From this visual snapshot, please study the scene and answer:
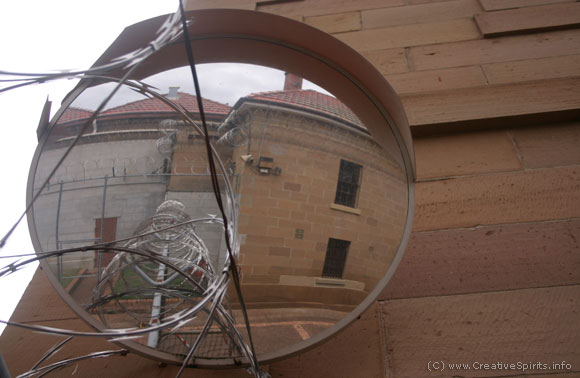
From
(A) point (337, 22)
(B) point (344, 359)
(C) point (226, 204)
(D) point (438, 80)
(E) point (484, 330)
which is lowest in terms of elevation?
(B) point (344, 359)

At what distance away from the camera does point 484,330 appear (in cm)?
161

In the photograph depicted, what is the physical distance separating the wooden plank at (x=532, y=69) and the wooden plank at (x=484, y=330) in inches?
54.1

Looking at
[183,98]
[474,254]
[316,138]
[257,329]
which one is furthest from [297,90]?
[474,254]

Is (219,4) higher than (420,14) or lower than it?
higher

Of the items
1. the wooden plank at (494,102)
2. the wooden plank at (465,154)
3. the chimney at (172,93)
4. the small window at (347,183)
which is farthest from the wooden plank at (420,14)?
the chimney at (172,93)

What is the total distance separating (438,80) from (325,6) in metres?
1.18

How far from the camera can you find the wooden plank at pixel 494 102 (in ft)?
7.20

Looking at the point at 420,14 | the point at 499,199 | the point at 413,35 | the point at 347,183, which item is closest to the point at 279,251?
the point at 347,183

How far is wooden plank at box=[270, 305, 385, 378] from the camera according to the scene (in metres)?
1.54

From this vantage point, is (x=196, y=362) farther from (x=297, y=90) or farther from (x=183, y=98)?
(x=297, y=90)

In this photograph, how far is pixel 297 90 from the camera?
68.6 inches

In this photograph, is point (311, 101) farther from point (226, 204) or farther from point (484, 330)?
point (484, 330)

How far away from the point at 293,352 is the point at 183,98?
3.85ft

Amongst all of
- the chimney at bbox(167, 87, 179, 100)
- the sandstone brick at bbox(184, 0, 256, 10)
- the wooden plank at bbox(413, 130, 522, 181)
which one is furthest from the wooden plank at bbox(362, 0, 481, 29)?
the chimney at bbox(167, 87, 179, 100)
